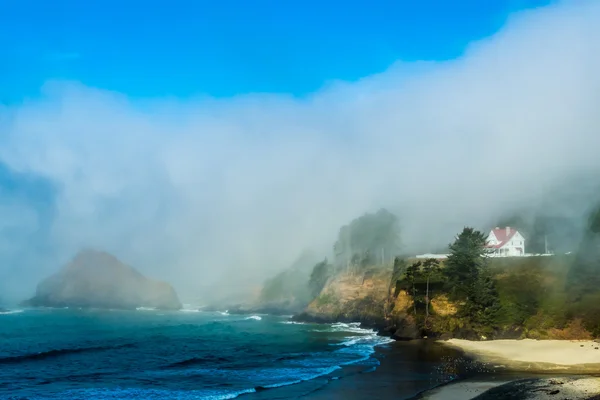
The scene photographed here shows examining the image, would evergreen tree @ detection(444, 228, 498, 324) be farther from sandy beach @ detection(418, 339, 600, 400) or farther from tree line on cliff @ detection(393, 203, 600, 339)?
sandy beach @ detection(418, 339, 600, 400)

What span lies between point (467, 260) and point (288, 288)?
122 metres

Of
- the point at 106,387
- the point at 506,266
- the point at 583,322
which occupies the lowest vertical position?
the point at 106,387

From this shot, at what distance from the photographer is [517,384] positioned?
116 ft

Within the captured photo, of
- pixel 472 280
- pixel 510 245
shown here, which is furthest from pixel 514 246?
pixel 472 280

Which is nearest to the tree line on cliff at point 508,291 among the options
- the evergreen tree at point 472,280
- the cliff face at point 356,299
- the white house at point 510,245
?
the evergreen tree at point 472,280

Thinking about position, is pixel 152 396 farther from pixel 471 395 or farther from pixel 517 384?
pixel 517 384

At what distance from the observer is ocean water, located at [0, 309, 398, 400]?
40.7m

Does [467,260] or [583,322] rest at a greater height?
[467,260]

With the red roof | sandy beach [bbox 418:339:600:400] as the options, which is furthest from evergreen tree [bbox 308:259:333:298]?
sandy beach [bbox 418:339:600:400]

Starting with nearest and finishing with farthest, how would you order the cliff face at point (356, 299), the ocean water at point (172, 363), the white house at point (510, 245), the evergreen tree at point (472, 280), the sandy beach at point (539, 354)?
the ocean water at point (172, 363)
the sandy beach at point (539, 354)
the evergreen tree at point (472, 280)
the cliff face at point (356, 299)
the white house at point (510, 245)

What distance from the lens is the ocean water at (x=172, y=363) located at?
133 ft

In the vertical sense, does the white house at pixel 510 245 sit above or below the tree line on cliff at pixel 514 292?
above

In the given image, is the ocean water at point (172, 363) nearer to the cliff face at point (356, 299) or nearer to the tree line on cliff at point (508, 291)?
the tree line on cliff at point (508, 291)

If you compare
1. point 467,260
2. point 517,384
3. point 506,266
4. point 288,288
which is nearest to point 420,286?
point 467,260
